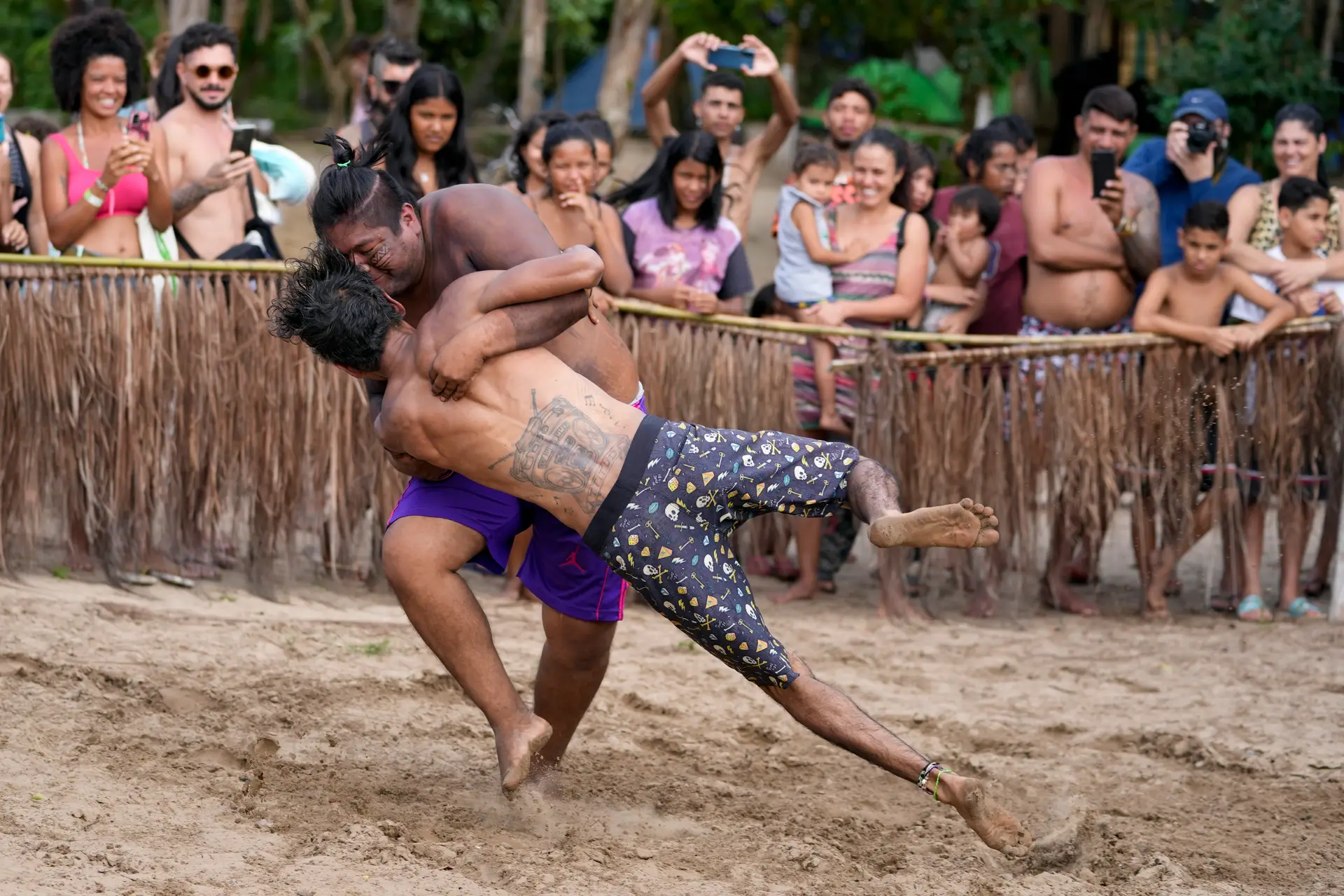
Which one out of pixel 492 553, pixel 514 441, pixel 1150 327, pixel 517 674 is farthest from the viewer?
pixel 1150 327

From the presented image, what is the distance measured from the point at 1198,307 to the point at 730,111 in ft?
7.24

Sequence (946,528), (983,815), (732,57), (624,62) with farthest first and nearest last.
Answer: (624,62), (732,57), (983,815), (946,528)

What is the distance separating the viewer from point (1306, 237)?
20.2ft

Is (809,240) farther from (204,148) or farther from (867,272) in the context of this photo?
(204,148)

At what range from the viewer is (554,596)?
3.85m

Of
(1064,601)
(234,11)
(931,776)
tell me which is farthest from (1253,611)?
(234,11)

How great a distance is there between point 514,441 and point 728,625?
0.63 m

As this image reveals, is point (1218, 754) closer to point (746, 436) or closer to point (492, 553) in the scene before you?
point (746, 436)

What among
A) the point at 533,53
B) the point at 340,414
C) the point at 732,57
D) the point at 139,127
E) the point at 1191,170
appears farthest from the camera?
the point at 533,53

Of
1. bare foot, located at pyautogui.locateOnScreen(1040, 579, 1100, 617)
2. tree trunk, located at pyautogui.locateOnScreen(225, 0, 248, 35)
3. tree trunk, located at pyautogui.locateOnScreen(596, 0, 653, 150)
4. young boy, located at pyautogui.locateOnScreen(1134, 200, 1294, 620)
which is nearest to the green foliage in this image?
tree trunk, located at pyautogui.locateOnScreen(596, 0, 653, 150)

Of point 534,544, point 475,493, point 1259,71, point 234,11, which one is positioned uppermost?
point 234,11

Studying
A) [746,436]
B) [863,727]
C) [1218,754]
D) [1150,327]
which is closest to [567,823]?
[863,727]

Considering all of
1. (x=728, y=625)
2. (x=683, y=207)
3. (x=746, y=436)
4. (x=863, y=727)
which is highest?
(x=683, y=207)

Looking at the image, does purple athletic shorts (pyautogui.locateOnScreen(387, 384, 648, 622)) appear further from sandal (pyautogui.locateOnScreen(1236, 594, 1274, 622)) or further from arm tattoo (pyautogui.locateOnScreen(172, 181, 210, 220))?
sandal (pyautogui.locateOnScreen(1236, 594, 1274, 622))
